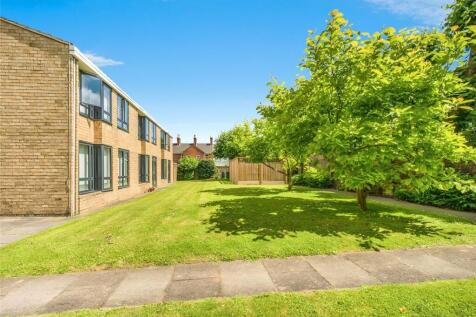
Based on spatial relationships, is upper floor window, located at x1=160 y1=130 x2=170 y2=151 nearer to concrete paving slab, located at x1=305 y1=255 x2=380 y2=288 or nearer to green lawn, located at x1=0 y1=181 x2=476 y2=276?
green lawn, located at x1=0 y1=181 x2=476 y2=276

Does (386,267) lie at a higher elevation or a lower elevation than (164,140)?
lower

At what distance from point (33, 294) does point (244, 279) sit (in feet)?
11.5

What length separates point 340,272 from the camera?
482cm

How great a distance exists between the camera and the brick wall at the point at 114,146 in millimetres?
11516

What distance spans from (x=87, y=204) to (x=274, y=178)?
20.8m

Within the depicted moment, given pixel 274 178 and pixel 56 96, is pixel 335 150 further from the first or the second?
pixel 274 178

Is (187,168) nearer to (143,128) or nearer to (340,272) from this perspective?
(143,128)

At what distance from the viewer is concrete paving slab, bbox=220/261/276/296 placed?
4.15 metres

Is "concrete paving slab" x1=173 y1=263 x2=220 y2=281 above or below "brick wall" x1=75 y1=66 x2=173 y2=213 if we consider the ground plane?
below

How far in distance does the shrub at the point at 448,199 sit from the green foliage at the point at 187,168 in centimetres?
3685

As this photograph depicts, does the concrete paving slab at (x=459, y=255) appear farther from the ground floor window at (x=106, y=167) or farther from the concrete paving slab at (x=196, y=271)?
the ground floor window at (x=106, y=167)

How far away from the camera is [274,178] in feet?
95.4

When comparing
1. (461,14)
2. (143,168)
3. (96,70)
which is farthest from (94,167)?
(461,14)

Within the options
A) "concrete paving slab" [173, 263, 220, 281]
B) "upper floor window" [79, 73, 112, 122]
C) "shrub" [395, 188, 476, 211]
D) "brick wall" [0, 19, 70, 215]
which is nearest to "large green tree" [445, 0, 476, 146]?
"shrub" [395, 188, 476, 211]
